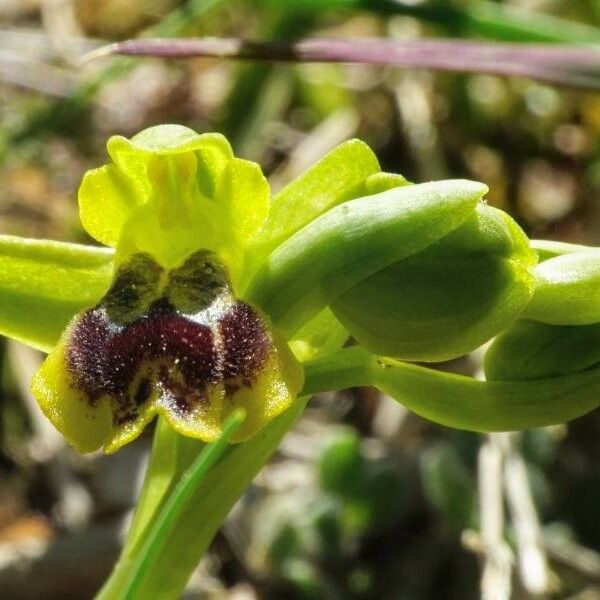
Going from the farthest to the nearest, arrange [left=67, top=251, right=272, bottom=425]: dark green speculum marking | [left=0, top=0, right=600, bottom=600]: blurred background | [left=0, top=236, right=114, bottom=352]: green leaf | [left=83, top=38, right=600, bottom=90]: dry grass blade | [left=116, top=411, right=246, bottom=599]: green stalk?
[left=0, top=0, right=600, bottom=600]: blurred background < [left=83, top=38, right=600, bottom=90]: dry grass blade < [left=0, top=236, right=114, bottom=352]: green leaf < [left=67, top=251, right=272, bottom=425]: dark green speculum marking < [left=116, top=411, right=246, bottom=599]: green stalk

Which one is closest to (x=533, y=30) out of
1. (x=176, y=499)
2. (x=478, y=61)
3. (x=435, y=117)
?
(x=478, y=61)

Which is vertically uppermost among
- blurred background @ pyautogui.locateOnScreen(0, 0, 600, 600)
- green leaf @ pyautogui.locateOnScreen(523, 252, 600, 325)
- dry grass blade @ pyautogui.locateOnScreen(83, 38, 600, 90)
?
dry grass blade @ pyautogui.locateOnScreen(83, 38, 600, 90)

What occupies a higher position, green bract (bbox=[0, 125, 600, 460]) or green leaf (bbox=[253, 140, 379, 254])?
green leaf (bbox=[253, 140, 379, 254])

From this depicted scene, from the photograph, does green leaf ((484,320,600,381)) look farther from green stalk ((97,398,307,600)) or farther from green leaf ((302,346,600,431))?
green stalk ((97,398,307,600))

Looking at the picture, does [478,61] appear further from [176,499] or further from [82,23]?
[82,23]

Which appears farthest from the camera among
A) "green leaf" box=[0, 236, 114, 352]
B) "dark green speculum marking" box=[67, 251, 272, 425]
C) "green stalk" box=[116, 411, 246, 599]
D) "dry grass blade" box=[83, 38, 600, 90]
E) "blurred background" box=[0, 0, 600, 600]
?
"blurred background" box=[0, 0, 600, 600]

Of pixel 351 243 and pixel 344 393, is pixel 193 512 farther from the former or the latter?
pixel 344 393

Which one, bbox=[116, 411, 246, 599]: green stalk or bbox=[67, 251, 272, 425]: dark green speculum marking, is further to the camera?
bbox=[67, 251, 272, 425]: dark green speculum marking

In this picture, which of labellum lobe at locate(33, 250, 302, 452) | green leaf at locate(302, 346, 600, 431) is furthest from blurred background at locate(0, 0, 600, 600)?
labellum lobe at locate(33, 250, 302, 452)
